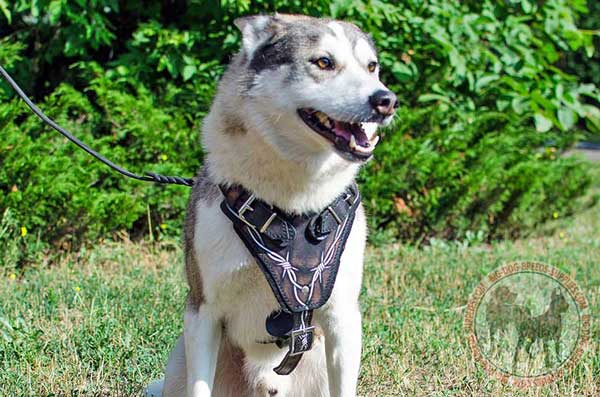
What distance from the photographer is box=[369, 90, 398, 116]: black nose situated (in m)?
2.48

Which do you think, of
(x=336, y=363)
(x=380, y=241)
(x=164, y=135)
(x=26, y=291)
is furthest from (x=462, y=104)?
(x=336, y=363)

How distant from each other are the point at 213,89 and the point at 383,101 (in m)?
3.50

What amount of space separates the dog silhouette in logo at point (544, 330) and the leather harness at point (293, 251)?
4.68ft

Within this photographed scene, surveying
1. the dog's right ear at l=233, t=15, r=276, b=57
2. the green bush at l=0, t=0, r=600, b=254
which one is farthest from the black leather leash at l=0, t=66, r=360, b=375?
the green bush at l=0, t=0, r=600, b=254

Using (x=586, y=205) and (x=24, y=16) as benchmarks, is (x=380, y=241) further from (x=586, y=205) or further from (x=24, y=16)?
(x=24, y=16)

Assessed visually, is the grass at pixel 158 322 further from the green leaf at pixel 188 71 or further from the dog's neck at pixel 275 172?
the green leaf at pixel 188 71

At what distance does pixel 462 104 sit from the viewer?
6.64 m

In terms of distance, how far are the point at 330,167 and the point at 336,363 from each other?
2.26ft

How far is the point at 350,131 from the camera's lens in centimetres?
260

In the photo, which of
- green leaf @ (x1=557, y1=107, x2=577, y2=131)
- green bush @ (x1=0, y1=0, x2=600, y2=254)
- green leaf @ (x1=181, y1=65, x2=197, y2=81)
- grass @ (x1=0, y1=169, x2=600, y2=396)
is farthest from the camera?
green leaf @ (x1=557, y1=107, x2=577, y2=131)

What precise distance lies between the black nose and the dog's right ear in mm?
493

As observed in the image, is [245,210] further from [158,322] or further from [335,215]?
[158,322]

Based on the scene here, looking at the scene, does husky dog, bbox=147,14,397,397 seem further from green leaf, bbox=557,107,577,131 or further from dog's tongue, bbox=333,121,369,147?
green leaf, bbox=557,107,577,131

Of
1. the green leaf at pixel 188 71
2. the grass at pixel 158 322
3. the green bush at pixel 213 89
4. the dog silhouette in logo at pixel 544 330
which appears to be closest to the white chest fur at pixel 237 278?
the grass at pixel 158 322
